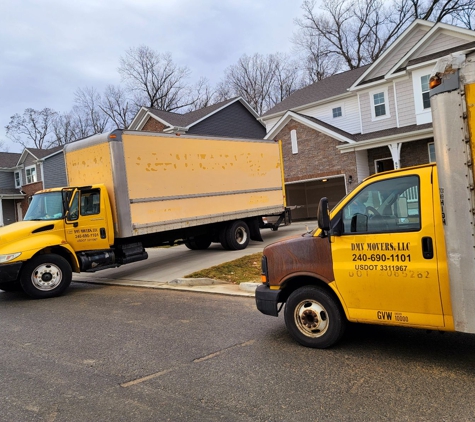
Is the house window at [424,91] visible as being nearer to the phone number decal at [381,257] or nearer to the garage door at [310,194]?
the garage door at [310,194]

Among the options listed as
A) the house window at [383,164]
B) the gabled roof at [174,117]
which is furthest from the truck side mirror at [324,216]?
the gabled roof at [174,117]

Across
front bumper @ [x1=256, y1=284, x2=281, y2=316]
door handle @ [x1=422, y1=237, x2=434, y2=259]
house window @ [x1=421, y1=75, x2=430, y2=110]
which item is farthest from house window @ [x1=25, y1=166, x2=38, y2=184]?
door handle @ [x1=422, y1=237, x2=434, y2=259]

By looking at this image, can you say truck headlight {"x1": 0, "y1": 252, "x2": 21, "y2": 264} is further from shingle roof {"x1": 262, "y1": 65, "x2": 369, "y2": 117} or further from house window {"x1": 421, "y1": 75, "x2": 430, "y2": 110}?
shingle roof {"x1": 262, "y1": 65, "x2": 369, "y2": 117}

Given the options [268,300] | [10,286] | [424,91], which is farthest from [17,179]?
[268,300]

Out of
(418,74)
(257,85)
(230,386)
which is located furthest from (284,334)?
(257,85)

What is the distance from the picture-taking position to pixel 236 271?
10.1m

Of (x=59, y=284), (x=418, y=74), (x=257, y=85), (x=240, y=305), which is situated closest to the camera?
(x=240, y=305)

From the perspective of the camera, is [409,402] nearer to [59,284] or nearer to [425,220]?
[425,220]

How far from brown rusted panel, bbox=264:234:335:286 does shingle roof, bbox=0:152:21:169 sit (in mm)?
40820

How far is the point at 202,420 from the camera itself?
3359 millimetres

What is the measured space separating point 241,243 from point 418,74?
1150 centimetres

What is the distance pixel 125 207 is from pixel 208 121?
1951 cm

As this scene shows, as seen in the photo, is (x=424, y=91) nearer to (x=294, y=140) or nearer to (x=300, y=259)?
(x=294, y=140)

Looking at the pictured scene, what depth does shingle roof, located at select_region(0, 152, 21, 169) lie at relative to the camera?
39650 mm
